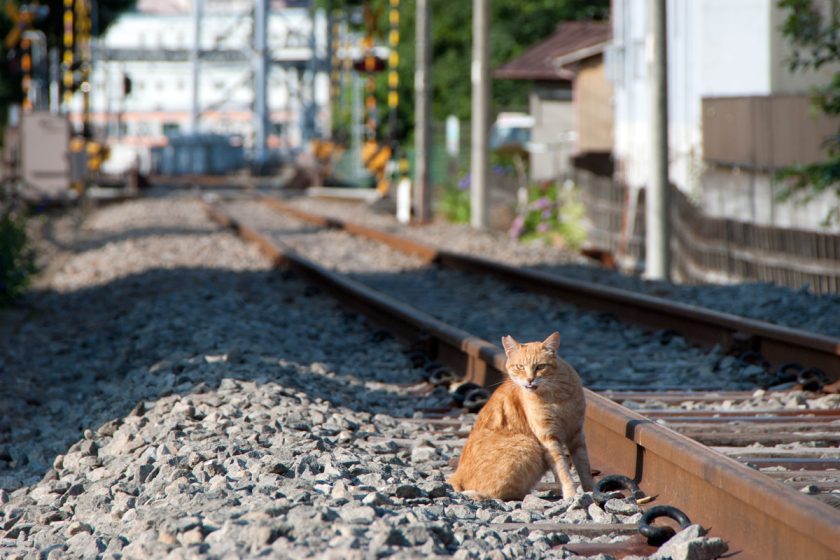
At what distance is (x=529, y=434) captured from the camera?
4863 millimetres

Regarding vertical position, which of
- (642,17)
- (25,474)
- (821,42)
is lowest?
(25,474)

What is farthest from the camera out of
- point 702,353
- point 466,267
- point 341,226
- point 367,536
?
point 341,226

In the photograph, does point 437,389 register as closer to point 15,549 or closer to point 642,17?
point 15,549

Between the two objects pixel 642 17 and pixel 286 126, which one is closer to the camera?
pixel 642 17

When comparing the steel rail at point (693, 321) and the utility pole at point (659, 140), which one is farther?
the utility pole at point (659, 140)

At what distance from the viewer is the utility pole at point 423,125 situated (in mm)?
25125

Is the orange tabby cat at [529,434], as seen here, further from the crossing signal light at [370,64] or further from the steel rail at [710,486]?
the crossing signal light at [370,64]

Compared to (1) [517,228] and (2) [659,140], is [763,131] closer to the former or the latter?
(2) [659,140]

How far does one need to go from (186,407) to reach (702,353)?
12.1 ft

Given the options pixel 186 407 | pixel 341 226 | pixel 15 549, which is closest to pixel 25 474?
pixel 186 407

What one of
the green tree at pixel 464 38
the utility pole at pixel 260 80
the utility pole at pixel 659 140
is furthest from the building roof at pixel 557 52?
the utility pole at pixel 260 80

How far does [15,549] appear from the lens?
4676 millimetres

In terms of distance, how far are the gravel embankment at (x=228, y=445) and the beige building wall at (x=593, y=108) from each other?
21.9 metres

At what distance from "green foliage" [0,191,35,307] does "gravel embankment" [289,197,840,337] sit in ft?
19.0
